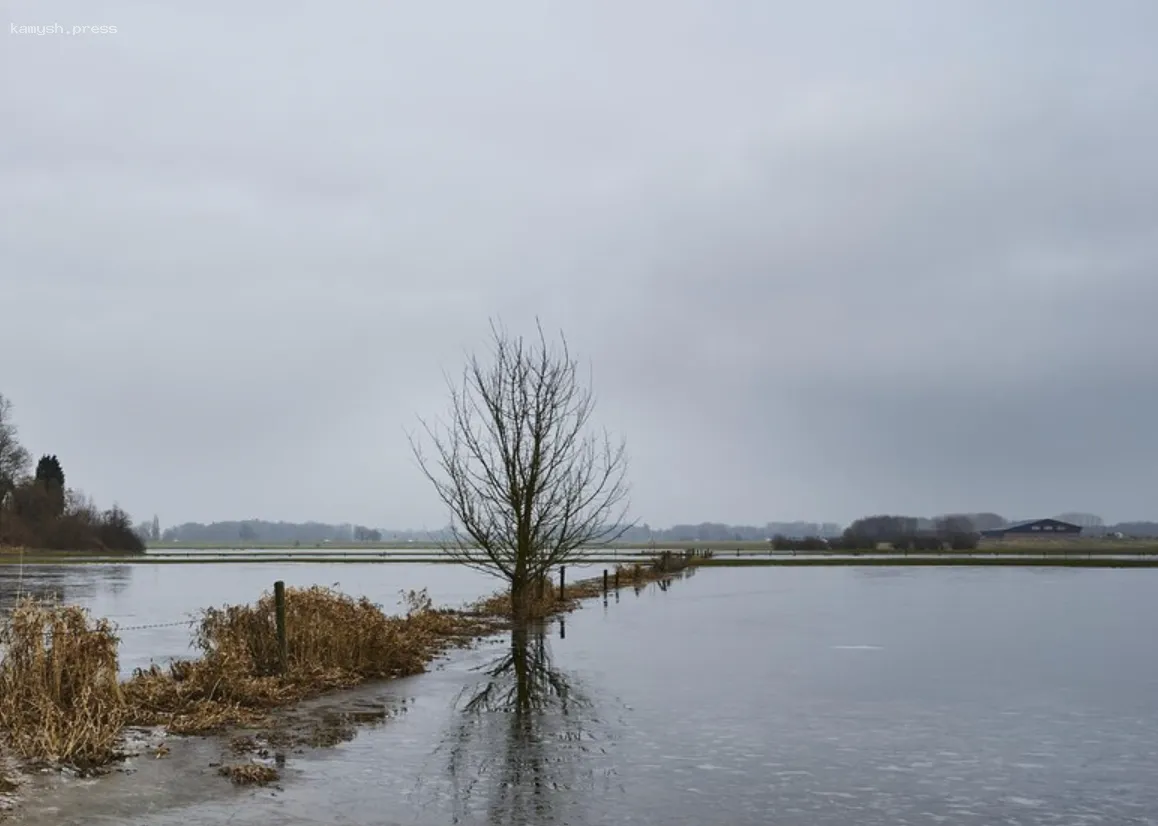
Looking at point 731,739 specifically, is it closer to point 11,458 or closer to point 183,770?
point 183,770

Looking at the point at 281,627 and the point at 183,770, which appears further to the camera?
the point at 281,627

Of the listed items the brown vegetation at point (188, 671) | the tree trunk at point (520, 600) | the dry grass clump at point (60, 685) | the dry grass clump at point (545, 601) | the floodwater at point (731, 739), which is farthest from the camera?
the dry grass clump at point (545, 601)

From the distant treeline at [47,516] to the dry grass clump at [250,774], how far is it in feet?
359

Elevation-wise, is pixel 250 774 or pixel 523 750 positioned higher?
pixel 250 774

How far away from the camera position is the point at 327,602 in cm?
1950

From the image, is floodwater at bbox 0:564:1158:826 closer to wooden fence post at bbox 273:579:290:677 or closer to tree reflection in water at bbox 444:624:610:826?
tree reflection in water at bbox 444:624:610:826

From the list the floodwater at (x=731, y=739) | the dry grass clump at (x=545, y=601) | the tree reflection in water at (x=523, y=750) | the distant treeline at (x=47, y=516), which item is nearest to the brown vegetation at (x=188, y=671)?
the floodwater at (x=731, y=739)

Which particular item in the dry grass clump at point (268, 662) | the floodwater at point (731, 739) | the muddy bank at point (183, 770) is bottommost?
the floodwater at point (731, 739)

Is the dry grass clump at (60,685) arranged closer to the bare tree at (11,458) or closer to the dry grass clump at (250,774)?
the dry grass clump at (250,774)

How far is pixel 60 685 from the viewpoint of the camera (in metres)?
13.2

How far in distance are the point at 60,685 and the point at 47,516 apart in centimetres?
11569

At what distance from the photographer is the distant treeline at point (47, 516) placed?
113 meters

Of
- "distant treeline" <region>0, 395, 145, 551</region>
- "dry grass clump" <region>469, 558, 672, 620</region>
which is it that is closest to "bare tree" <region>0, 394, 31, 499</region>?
"distant treeline" <region>0, 395, 145, 551</region>

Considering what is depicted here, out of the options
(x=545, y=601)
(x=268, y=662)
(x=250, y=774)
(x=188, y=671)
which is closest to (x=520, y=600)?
(x=545, y=601)
